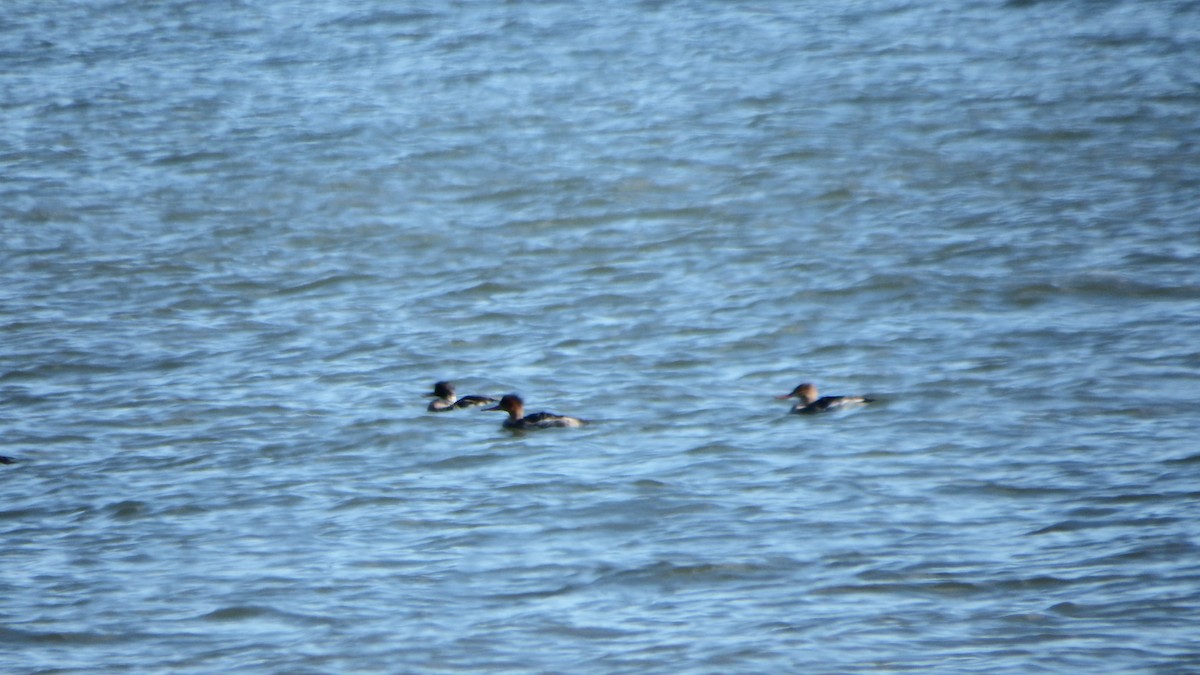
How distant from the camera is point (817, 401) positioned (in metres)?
11.1

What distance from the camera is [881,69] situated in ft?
66.7

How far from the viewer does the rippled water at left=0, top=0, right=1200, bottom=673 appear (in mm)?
8195

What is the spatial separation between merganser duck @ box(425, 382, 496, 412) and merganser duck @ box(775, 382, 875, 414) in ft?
6.21

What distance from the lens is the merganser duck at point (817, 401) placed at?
11.1m

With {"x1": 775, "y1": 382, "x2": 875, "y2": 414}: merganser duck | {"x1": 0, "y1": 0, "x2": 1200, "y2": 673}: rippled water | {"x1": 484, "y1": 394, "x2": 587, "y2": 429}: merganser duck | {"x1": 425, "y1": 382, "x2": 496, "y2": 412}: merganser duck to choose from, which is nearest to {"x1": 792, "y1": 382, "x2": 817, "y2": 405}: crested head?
{"x1": 775, "y1": 382, "x2": 875, "y2": 414}: merganser duck

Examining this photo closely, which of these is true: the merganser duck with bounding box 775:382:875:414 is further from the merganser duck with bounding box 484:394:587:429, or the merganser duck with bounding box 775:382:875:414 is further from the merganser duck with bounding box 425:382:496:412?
the merganser duck with bounding box 425:382:496:412

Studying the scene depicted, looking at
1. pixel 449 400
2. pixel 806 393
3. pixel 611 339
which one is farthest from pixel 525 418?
pixel 611 339

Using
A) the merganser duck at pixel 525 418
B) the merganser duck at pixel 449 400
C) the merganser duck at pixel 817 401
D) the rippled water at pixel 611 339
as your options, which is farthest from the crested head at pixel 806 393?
the merganser duck at pixel 449 400

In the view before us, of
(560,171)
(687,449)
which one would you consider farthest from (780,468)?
(560,171)

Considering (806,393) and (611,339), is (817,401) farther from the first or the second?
(611,339)

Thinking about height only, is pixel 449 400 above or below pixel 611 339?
above

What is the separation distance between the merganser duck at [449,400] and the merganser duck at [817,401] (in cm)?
189

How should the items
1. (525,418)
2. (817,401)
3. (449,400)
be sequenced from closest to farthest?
(817,401) → (525,418) → (449,400)

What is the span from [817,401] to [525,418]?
5.63ft
